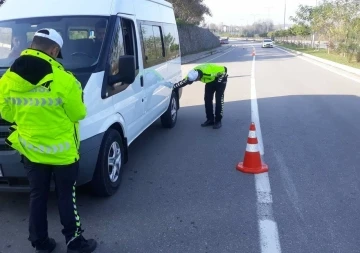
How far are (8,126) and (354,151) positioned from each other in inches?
204

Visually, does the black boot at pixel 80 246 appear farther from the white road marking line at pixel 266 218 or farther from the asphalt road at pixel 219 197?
the white road marking line at pixel 266 218

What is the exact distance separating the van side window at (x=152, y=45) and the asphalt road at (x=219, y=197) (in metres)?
1.48

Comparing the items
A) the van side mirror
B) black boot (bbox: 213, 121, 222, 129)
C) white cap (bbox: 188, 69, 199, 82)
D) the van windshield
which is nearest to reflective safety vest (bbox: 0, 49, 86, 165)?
the van side mirror

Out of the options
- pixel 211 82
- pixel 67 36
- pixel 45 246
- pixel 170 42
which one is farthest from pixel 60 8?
pixel 211 82

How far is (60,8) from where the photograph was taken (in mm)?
4660

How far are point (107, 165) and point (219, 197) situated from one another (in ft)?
4.43

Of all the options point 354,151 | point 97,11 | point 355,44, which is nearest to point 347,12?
point 355,44

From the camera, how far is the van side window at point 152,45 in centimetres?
570

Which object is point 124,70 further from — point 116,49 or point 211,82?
point 211,82

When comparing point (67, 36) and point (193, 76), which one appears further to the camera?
point (193, 76)

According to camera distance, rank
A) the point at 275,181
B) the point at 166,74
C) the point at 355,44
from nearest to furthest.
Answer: the point at 275,181 < the point at 166,74 < the point at 355,44

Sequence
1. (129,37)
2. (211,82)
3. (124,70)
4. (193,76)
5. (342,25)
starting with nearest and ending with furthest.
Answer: (124,70)
(129,37)
(193,76)
(211,82)
(342,25)

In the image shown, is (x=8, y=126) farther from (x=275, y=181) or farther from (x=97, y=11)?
(x=275, y=181)

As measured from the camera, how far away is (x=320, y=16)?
38.8 m
